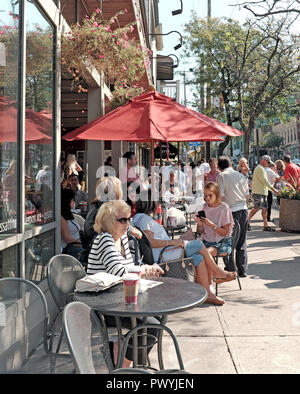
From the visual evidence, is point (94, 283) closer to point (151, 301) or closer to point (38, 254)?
point (151, 301)

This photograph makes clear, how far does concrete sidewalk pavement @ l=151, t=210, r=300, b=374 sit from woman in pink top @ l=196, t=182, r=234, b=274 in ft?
2.31

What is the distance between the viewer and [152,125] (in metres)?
6.09

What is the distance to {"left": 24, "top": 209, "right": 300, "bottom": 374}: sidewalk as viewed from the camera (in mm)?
3990

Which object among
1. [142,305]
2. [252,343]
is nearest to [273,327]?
[252,343]

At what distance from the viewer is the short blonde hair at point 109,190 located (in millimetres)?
4906

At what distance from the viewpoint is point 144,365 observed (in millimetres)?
3555

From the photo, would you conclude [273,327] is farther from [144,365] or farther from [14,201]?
[14,201]

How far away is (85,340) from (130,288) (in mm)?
644

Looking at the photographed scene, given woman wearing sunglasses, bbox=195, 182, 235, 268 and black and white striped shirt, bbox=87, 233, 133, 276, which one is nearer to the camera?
black and white striped shirt, bbox=87, 233, 133, 276

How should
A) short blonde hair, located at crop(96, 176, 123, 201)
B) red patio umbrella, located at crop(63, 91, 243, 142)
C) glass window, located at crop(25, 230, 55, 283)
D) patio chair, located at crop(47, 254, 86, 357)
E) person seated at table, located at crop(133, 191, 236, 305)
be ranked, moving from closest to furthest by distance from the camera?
1. patio chair, located at crop(47, 254, 86, 357)
2. glass window, located at crop(25, 230, 55, 283)
3. short blonde hair, located at crop(96, 176, 123, 201)
4. person seated at table, located at crop(133, 191, 236, 305)
5. red patio umbrella, located at crop(63, 91, 243, 142)

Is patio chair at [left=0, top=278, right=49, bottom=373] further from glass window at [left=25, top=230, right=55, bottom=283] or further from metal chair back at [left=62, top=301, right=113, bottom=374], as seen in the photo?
metal chair back at [left=62, top=301, right=113, bottom=374]

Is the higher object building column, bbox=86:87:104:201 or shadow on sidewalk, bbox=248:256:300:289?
building column, bbox=86:87:104:201

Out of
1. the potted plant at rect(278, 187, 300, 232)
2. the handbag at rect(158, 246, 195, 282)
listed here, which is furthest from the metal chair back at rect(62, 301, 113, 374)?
the potted plant at rect(278, 187, 300, 232)

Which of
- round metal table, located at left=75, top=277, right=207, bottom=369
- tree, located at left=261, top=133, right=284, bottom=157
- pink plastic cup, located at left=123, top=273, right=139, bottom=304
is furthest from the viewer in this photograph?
tree, located at left=261, top=133, right=284, bottom=157
